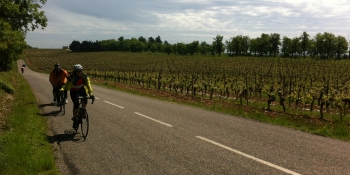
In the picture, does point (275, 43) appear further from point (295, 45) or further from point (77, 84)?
point (77, 84)

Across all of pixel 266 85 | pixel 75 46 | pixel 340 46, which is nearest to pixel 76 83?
pixel 266 85

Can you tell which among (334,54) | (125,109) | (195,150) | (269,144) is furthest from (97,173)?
(334,54)

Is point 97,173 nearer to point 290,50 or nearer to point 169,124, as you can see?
point 169,124

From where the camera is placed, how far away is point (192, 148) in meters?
6.81

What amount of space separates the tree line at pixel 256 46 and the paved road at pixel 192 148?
317 feet

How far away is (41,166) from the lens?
554 cm

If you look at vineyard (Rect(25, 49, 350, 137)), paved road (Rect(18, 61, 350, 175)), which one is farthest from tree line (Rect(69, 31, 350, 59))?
paved road (Rect(18, 61, 350, 175))

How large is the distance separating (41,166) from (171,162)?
2.67 metres

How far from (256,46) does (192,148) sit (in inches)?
4784

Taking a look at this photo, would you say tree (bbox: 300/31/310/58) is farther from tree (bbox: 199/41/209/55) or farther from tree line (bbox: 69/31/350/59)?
tree (bbox: 199/41/209/55)

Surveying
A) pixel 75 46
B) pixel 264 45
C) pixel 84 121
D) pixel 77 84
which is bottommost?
pixel 84 121

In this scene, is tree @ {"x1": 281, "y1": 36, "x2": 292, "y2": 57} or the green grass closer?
the green grass

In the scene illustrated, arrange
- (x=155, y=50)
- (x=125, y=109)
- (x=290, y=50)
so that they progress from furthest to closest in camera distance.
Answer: (x=155, y=50)
(x=290, y=50)
(x=125, y=109)

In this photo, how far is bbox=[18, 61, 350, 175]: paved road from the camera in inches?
218
